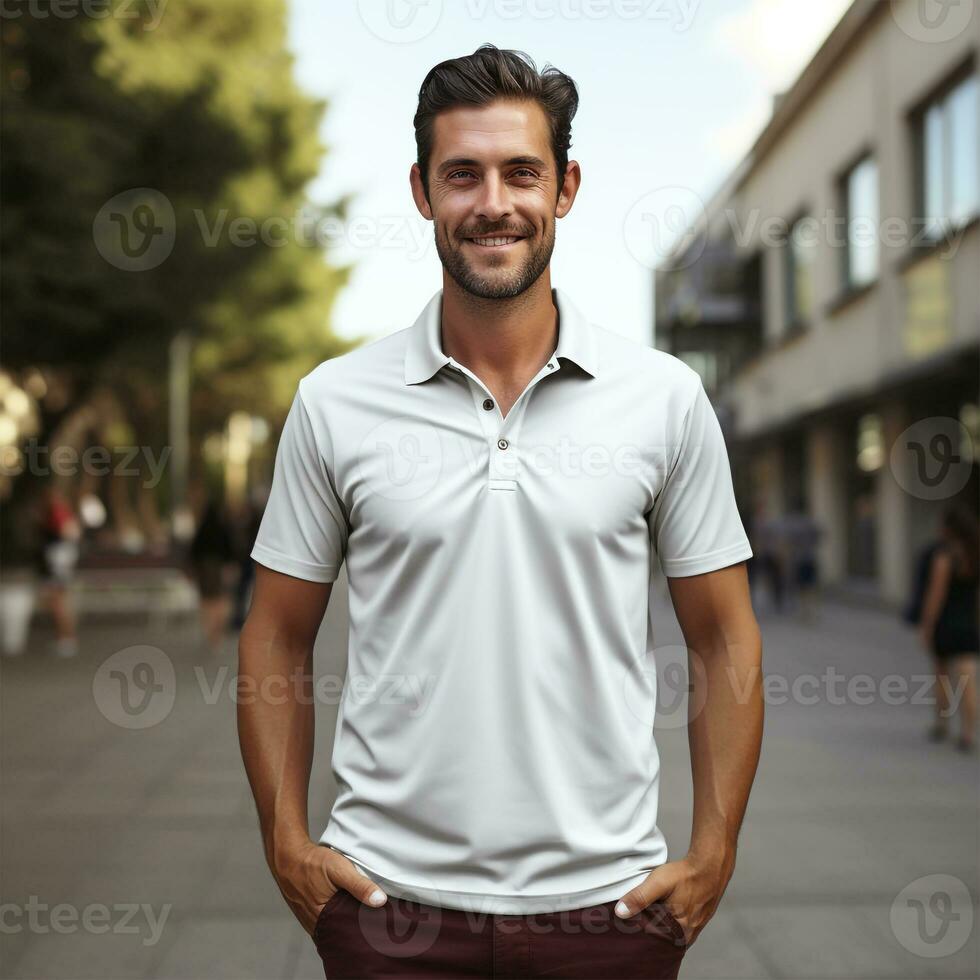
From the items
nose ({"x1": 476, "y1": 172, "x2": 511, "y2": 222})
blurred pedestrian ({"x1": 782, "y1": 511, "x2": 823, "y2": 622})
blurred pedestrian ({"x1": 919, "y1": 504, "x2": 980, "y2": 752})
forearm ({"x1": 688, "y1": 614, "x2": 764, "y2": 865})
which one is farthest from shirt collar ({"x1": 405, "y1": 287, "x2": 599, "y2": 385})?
blurred pedestrian ({"x1": 782, "y1": 511, "x2": 823, "y2": 622})

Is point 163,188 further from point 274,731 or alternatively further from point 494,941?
point 494,941

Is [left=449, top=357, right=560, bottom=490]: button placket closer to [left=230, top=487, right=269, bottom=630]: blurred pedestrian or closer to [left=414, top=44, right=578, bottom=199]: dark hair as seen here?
[left=414, top=44, right=578, bottom=199]: dark hair

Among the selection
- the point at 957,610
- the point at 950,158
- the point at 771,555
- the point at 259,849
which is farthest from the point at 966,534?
the point at 771,555

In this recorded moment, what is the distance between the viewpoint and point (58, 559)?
14.0m

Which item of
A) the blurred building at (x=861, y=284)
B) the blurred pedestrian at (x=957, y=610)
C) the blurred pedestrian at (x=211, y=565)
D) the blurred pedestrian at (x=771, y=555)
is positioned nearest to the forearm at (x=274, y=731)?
the blurred pedestrian at (x=957, y=610)

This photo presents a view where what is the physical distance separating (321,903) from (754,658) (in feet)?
2.49

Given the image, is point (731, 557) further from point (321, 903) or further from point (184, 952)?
point (184, 952)

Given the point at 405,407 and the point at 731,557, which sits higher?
the point at 405,407

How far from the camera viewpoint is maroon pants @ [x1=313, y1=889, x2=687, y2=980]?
1875 mm

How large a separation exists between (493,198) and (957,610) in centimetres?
707

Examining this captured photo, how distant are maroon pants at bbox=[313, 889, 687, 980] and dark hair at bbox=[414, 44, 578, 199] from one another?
1.14m

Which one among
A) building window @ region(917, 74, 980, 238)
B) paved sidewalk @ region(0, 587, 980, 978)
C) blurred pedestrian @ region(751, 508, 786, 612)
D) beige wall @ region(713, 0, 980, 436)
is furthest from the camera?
blurred pedestrian @ region(751, 508, 786, 612)

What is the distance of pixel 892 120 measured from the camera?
17875 millimetres

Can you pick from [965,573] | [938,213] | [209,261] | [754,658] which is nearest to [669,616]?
[938,213]
